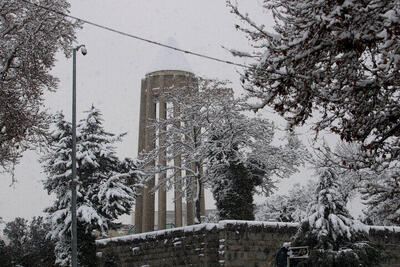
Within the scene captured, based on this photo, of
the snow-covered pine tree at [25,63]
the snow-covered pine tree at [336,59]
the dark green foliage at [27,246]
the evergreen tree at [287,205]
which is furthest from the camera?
the evergreen tree at [287,205]

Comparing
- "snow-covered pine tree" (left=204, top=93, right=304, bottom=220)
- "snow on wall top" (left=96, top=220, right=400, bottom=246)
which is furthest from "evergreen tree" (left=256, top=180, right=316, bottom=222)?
"snow on wall top" (left=96, top=220, right=400, bottom=246)

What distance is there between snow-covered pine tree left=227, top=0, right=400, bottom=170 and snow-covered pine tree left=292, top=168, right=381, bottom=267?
7.20 m

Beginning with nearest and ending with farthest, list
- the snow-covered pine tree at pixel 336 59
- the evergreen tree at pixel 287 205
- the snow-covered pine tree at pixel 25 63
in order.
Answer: the snow-covered pine tree at pixel 336 59
the snow-covered pine tree at pixel 25 63
the evergreen tree at pixel 287 205

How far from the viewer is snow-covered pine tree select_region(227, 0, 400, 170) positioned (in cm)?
623

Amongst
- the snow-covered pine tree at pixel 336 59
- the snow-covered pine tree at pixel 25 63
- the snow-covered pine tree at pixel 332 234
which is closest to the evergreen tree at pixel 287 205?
the snow-covered pine tree at pixel 332 234

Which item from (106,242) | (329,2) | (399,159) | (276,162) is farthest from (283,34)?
(276,162)

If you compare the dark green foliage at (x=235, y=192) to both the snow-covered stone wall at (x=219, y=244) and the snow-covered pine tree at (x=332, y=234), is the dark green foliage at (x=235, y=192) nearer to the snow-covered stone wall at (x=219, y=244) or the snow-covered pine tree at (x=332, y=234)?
the snow-covered stone wall at (x=219, y=244)

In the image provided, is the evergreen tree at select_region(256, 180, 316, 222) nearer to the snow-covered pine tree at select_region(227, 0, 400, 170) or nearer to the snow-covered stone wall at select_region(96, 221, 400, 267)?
the snow-covered stone wall at select_region(96, 221, 400, 267)

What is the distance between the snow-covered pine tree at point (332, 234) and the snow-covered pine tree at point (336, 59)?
284 inches

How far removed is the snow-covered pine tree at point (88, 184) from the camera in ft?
73.1

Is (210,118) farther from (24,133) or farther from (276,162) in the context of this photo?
(24,133)

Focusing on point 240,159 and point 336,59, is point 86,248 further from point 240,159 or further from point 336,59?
point 336,59

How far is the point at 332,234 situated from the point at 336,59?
9060 mm

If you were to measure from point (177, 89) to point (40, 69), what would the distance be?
1593 centimetres
